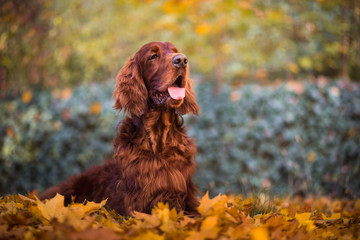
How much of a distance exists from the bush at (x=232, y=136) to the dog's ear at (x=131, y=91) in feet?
6.79

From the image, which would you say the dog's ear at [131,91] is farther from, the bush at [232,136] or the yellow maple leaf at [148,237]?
the bush at [232,136]

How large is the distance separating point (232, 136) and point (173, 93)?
2.43 meters

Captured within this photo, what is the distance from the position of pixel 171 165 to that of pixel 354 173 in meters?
3.24

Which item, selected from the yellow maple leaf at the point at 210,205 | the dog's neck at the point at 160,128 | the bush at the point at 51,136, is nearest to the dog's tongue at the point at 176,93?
the dog's neck at the point at 160,128

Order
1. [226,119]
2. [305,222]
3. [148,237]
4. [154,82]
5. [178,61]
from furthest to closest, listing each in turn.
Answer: [226,119] < [154,82] < [178,61] < [305,222] < [148,237]

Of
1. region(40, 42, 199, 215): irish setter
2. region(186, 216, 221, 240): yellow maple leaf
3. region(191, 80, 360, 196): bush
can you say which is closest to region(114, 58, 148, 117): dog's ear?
region(40, 42, 199, 215): irish setter

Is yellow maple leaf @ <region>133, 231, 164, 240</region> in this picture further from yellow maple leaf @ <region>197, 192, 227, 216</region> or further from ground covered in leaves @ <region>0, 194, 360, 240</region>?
yellow maple leaf @ <region>197, 192, 227, 216</region>

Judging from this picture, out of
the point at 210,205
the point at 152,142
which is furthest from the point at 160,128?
the point at 210,205

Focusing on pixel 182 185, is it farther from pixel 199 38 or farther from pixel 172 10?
pixel 199 38

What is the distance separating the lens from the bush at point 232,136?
15.0 feet

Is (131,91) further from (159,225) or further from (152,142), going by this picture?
(159,225)

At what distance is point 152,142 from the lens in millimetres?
2377

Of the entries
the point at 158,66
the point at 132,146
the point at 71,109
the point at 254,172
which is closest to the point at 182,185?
the point at 132,146

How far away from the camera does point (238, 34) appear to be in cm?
683
